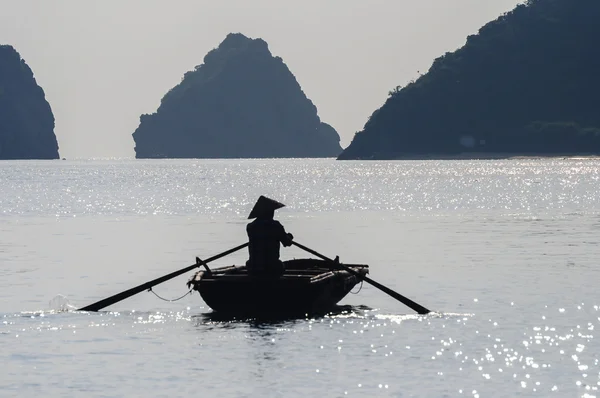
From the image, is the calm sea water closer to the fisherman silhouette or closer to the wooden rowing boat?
the wooden rowing boat

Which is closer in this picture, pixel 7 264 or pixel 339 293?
pixel 339 293

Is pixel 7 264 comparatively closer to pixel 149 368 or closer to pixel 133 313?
pixel 133 313

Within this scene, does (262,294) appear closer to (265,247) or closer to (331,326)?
(265,247)

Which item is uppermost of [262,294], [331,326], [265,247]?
[265,247]

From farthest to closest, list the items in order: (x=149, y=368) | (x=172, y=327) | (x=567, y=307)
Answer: (x=567, y=307), (x=172, y=327), (x=149, y=368)

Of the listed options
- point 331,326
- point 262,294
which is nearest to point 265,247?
point 262,294

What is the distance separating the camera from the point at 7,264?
45.1 metres

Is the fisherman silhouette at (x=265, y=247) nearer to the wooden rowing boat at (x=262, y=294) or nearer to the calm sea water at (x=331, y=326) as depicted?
the wooden rowing boat at (x=262, y=294)

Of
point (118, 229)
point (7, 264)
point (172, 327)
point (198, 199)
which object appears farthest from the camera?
point (198, 199)

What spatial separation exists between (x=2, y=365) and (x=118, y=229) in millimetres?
45084

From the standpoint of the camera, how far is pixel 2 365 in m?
23.9

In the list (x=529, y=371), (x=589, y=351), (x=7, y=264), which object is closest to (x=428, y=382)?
(x=529, y=371)

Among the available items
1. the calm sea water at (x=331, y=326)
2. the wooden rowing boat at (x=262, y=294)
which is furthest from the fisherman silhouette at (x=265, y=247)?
the calm sea water at (x=331, y=326)

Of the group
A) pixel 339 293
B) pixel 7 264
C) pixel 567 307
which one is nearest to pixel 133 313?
pixel 339 293
